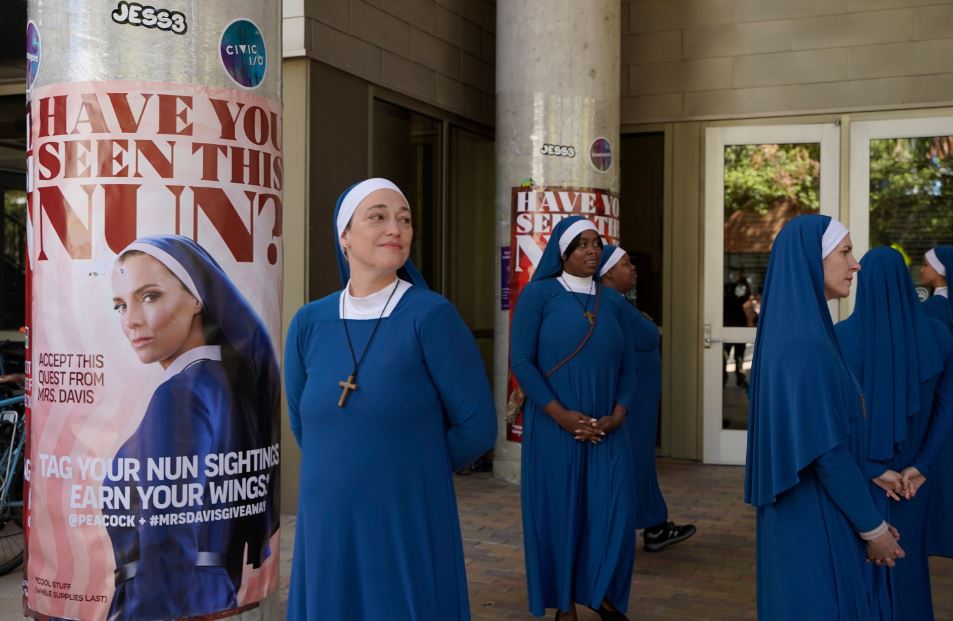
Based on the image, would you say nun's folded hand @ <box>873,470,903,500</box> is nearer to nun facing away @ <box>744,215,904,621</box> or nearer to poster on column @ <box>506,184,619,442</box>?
nun facing away @ <box>744,215,904,621</box>

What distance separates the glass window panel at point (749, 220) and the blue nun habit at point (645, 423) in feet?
11.2

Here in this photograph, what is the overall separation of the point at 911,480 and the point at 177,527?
102 inches

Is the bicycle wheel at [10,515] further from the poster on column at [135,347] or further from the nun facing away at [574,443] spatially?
the nun facing away at [574,443]

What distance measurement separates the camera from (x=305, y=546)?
303cm

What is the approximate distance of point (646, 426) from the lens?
6402 millimetres

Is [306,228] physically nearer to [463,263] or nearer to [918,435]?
[463,263]

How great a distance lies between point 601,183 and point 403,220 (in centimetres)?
589

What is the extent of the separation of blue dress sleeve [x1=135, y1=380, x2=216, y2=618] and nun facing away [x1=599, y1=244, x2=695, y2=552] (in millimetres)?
3203

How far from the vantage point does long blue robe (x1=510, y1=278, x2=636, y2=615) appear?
16.0 ft

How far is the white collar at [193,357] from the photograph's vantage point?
351cm

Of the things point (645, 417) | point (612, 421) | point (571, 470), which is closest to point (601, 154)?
point (645, 417)

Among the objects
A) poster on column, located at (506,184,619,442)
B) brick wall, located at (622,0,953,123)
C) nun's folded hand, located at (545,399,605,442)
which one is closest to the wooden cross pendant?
nun's folded hand, located at (545,399,605,442)

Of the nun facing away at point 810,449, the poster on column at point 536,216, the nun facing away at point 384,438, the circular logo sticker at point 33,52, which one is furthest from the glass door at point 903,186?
the circular logo sticker at point 33,52

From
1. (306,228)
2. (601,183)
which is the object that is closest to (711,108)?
(601,183)
